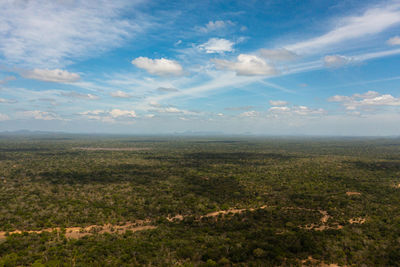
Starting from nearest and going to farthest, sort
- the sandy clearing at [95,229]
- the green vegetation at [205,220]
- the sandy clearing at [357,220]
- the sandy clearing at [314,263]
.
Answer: the sandy clearing at [314,263] < the green vegetation at [205,220] < the sandy clearing at [95,229] < the sandy clearing at [357,220]

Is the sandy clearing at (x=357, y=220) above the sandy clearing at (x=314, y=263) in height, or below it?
above

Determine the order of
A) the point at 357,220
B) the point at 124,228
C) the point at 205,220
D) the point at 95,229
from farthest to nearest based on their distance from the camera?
the point at 205,220, the point at 357,220, the point at 124,228, the point at 95,229

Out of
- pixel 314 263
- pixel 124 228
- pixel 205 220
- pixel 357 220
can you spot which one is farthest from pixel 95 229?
pixel 357 220

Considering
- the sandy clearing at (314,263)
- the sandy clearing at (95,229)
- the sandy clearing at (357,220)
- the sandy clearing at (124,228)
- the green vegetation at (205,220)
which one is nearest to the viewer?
the sandy clearing at (314,263)

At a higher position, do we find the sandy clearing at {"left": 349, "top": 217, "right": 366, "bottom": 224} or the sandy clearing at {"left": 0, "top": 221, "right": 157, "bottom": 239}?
the sandy clearing at {"left": 349, "top": 217, "right": 366, "bottom": 224}

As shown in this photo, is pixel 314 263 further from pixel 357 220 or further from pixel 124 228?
pixel 124 228

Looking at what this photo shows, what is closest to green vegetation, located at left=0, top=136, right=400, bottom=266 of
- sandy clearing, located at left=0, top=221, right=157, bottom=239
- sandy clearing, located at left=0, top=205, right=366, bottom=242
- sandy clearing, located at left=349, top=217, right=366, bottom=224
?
sandy clearing, located at left=349, top=217, right=366, bottom=224

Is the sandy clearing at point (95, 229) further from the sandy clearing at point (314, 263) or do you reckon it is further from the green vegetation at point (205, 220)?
the sandy clearing at point (314, 263)

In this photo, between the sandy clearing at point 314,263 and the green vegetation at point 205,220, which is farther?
the green vegetation at point 205,220

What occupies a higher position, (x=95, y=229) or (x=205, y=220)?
(x=95, y=229)

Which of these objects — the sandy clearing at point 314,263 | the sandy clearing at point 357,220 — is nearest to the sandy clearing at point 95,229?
the sandy clearing at point 314,263

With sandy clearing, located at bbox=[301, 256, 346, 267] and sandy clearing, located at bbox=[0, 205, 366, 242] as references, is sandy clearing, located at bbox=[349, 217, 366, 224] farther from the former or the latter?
sandy clearing, located at bbox=[301, 256, 346, 267]

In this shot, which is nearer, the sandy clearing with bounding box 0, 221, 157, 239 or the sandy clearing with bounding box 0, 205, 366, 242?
the sandy clearing with bounding box 0, 221, 157, 239
